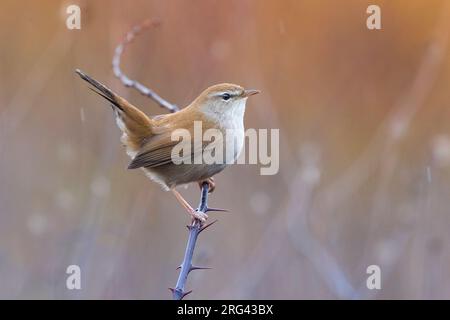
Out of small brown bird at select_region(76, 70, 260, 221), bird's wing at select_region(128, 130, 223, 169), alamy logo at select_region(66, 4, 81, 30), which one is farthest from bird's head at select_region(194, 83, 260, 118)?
alamy logo at select_region(66, 4, 81, 30)

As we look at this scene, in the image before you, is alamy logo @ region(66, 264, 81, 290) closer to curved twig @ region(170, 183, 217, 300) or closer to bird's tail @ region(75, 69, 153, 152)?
bird's tail @ region(75, 69, 153, 152)

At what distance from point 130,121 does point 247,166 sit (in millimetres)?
2006

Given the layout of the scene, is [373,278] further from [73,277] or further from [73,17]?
[73,17]

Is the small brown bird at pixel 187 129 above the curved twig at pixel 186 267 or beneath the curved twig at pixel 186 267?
above

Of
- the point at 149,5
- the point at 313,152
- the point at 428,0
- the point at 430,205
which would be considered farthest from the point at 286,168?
the point at 428,0

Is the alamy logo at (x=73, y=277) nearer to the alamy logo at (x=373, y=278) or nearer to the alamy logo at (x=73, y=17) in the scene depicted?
the alamy logo at (x=73, y=17)

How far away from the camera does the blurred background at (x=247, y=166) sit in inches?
194

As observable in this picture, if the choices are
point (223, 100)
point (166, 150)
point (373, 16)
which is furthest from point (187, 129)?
point (373, 16)

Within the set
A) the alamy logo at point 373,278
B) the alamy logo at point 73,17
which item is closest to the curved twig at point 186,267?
Answer: the alamy logo at point 373,278

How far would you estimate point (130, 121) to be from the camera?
4.21m

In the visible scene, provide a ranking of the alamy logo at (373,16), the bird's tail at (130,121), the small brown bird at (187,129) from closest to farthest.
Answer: the bird's tail at (130,121), the small brown bird at (187,129), the alamy logo at (373,16)

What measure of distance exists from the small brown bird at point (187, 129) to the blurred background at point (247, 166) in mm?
594

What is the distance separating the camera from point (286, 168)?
18.7ft
